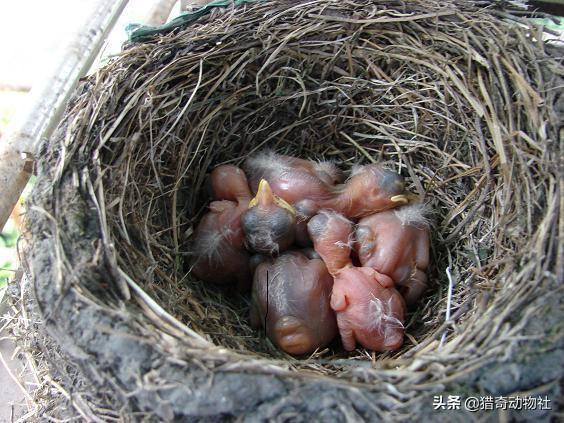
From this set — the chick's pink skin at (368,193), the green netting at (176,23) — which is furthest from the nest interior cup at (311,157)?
the chick's pink skin at (368,193)

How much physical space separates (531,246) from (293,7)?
3.15ft

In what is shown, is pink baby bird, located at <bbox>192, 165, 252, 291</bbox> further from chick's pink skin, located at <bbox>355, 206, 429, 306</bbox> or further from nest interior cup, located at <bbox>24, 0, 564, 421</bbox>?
chick's pink skin, located at <bbox>355, 206, 429, 306</bbox>

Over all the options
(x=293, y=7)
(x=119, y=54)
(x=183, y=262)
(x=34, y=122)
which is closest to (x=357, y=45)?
(x=293, y=7)

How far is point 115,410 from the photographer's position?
3.18 ft

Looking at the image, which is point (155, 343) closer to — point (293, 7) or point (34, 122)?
point (34, 122)

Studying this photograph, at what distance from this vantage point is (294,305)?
4.56 feet

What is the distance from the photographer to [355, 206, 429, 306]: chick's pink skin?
1.48m

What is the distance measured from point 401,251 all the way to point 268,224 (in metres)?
0.38

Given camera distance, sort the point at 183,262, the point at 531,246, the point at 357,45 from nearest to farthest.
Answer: the point at 531,246
the point at 183,262
the point at 357,45

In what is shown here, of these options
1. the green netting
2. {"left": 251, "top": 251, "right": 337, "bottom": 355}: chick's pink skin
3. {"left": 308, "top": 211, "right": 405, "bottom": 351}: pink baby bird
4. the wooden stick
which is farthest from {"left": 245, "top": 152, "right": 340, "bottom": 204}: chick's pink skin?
the wooden stick

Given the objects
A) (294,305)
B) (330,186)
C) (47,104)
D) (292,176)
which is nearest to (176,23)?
(47,104)

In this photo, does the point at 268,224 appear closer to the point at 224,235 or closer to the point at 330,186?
the point at 224,235

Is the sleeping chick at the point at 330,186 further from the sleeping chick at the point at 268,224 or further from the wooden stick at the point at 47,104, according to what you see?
the wooden stick at the point at 47,104

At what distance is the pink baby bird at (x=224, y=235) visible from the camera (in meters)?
1.52
